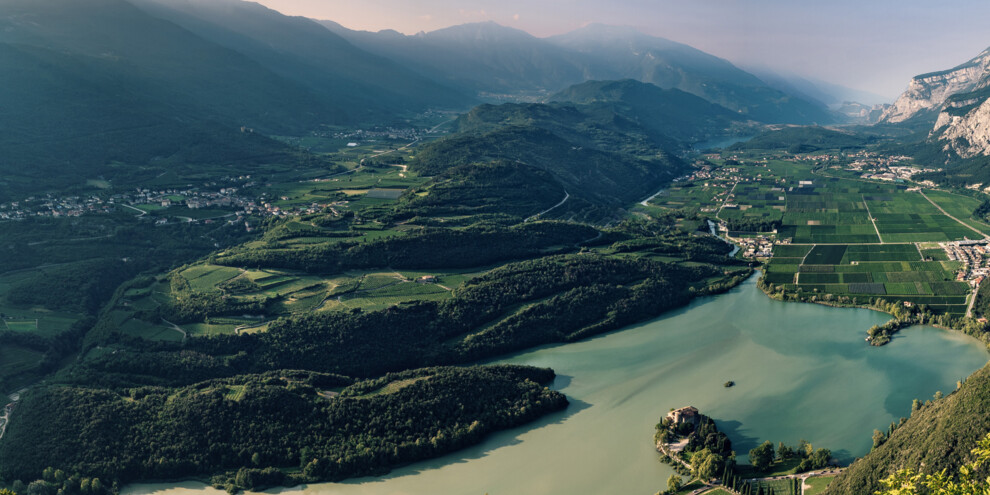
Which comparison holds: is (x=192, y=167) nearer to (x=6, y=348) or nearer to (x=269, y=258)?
(x=269, y=258)

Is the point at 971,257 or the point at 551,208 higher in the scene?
the point at 971,257

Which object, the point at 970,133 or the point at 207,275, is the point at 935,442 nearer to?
the point at 207,275

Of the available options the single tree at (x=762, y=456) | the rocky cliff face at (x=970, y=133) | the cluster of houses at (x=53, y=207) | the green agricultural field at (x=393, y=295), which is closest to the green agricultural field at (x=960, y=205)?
the rocky cliff face at (x=970, y=133)

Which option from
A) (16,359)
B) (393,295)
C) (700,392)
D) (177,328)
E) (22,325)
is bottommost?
(16,359)

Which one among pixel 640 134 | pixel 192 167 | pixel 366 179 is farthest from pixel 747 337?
pixel 640 134

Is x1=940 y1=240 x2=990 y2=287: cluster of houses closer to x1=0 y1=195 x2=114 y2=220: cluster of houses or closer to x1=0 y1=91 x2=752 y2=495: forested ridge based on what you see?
x1=0 y1=91 x2=752 y2=495: forested ridge

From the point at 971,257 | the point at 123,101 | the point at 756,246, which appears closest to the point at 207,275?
the point at 756,246
